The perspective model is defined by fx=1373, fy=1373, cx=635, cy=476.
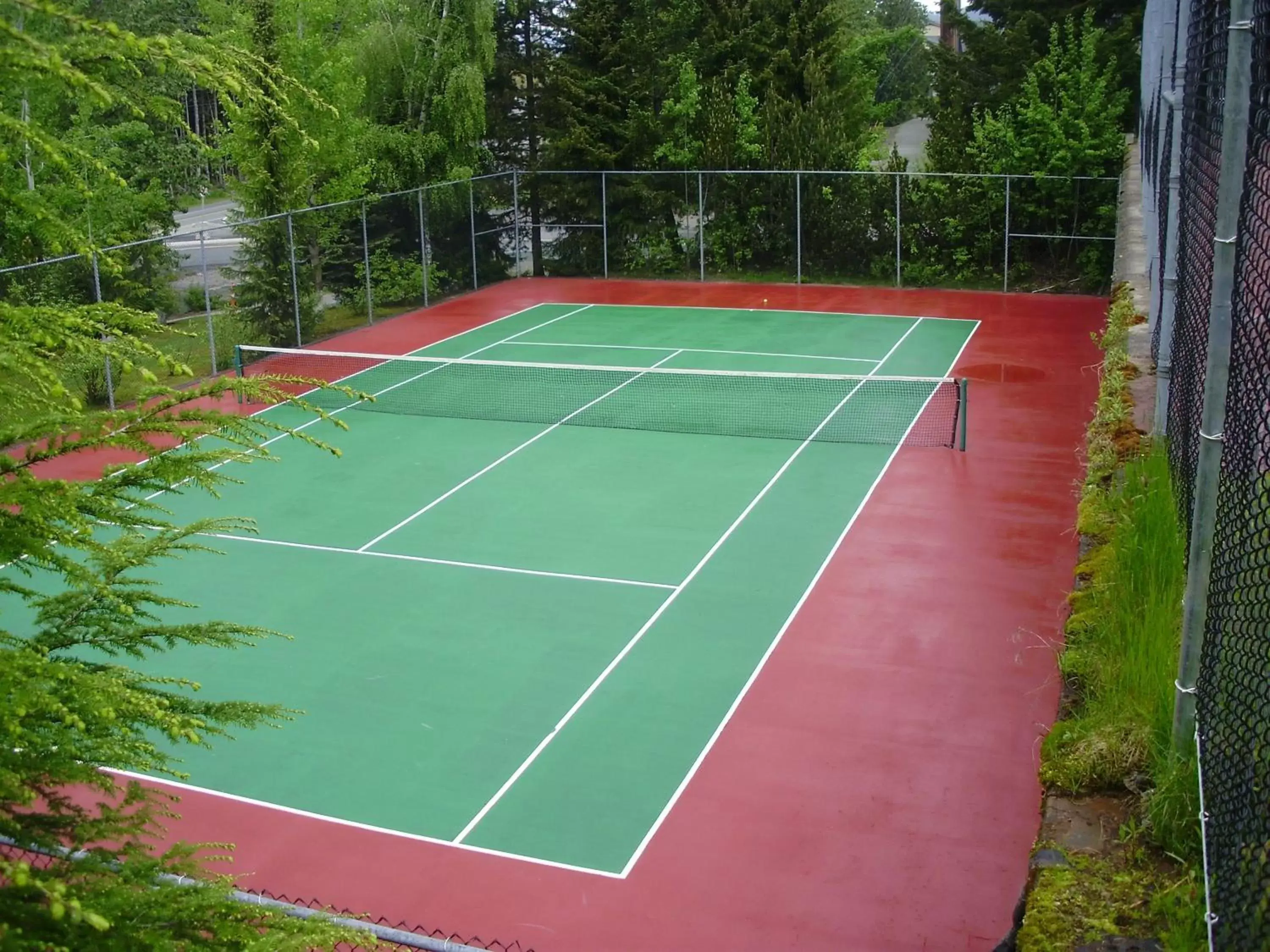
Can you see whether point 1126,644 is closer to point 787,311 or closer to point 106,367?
point 106,367

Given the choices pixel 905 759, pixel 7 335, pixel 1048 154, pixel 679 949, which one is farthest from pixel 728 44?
pixel 7 335

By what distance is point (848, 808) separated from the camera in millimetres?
8719

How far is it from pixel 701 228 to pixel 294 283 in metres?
9.59

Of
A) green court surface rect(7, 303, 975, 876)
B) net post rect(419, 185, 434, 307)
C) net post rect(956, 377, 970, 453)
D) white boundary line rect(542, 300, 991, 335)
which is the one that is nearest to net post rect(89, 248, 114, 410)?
green court surface rect(7, 303, 975, 876)

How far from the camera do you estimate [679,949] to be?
7398 mm

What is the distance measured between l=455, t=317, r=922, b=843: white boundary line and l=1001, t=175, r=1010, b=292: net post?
899cm

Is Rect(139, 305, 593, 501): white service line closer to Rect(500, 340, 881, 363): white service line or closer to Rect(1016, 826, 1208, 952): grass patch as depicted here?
Rect(500, 340, 881, 363): white service line

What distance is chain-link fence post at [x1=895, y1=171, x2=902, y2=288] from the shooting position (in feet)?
87.8

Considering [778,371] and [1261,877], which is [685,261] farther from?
[1261,877]

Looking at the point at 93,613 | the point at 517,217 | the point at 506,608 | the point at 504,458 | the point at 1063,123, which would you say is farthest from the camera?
the point at 517,217

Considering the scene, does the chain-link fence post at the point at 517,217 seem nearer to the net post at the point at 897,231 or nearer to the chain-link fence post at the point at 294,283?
the net post at the point at 897,231

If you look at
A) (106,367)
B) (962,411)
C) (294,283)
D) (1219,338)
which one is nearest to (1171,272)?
(1219,338)

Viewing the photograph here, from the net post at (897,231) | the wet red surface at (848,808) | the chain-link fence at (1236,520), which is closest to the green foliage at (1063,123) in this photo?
the net post at (897,231)

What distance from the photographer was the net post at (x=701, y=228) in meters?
28.5
